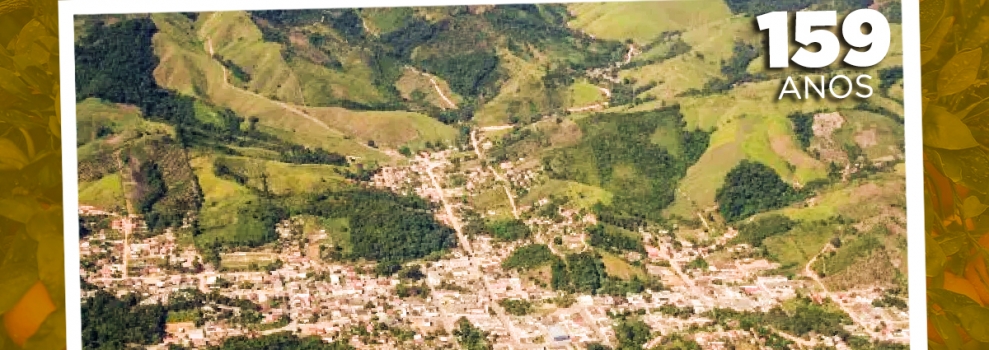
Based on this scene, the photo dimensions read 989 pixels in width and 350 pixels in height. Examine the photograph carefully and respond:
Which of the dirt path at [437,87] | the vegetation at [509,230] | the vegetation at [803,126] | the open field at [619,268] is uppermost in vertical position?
the dirt path at [437,87]

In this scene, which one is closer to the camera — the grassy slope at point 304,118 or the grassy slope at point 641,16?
the grassy slope at point 641,16

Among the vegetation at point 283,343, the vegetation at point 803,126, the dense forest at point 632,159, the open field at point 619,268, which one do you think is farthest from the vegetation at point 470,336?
the vegetation at point 803,126

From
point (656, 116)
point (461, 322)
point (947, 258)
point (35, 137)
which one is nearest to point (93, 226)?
point (35, 137)

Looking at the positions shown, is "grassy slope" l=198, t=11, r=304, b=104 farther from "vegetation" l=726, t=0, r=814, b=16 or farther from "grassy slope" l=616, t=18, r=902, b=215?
"vegetation" l=726, t=0, r=814, b=16

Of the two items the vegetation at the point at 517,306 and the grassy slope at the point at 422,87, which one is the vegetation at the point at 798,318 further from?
the grassy slope at the point at 422,87

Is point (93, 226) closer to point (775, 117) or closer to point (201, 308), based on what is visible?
point (201, 308)

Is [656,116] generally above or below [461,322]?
→ above

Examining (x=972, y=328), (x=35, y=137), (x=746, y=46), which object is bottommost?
(x=972, y=328)

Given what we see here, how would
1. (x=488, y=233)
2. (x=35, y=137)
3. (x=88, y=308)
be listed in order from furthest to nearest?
(x=488, y=233) → (x=88, y=308) → (x=35, y=137)
